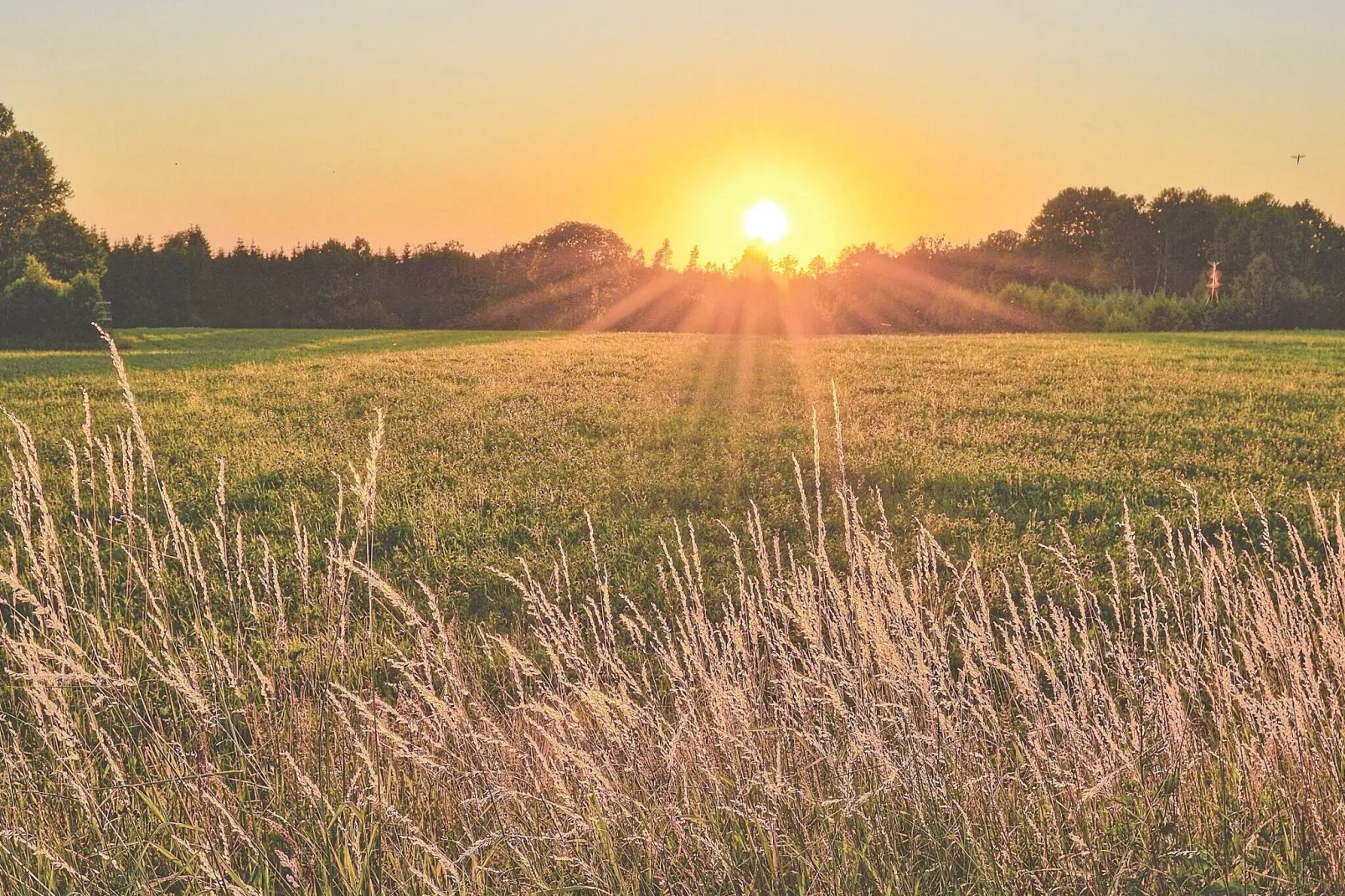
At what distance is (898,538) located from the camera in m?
6.39

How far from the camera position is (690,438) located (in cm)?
980

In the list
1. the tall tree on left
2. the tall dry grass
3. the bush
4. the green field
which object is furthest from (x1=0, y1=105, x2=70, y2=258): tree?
the tall dry grass

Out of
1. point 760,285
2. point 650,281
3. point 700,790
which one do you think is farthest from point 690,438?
point 650,281

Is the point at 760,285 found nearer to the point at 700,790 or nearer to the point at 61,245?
the point at 61,245

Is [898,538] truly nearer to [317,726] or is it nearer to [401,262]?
[317,726]

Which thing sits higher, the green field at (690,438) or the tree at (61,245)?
the tree at (61,245)

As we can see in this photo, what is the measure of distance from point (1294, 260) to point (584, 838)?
77.3 meters

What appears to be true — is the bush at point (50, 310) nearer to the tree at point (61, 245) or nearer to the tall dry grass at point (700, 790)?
the tree at point (61, 245)

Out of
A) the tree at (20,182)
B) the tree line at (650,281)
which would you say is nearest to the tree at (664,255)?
the tree line at (650,281)

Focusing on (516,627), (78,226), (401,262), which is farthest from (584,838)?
(401,262)

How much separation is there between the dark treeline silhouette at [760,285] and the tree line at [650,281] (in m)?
0.12

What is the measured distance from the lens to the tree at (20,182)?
42719 millimetres

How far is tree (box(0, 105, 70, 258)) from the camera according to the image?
1682 inches

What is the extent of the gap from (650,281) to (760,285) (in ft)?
30.3
